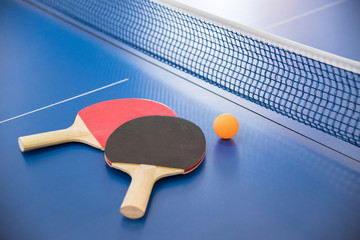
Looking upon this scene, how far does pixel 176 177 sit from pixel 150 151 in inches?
7.8

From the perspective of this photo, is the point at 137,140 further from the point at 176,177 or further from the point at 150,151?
the point at 176,177

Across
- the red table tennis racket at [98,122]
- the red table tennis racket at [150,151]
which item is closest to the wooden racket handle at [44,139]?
the red table tennis racket at [98,122]

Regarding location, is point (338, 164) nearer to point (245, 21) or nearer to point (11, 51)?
point (245, 21)

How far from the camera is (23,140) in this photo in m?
2.21

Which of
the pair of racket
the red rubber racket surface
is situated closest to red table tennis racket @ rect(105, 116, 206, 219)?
the pair of racket

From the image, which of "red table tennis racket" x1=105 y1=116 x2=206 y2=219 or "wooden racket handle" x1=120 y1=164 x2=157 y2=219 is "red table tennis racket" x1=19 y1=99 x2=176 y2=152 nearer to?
"red table tennis racket" x1=105 y1=116 x2=206 y2=219

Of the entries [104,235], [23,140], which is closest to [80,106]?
[23,140]

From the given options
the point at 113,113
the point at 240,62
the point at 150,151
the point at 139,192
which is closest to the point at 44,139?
the point at 113,113

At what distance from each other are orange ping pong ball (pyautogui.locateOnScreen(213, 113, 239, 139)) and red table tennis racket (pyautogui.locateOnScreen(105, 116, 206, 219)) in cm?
14

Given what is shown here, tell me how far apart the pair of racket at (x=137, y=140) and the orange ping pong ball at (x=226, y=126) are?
0.14 metres

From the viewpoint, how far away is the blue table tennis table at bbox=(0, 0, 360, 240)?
1801 millimetres

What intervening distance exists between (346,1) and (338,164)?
3.03 metres

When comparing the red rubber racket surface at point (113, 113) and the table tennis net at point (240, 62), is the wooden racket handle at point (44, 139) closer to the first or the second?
the red rubber racket surface at point (113, 113)

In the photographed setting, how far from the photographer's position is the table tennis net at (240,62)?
2.34 m
